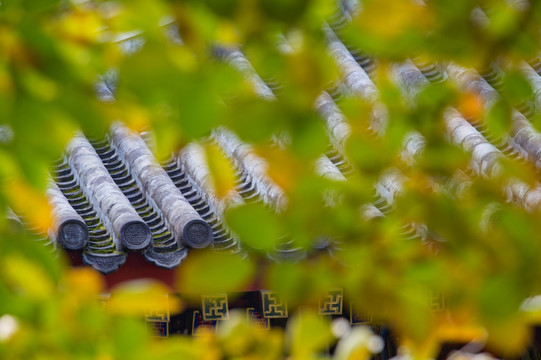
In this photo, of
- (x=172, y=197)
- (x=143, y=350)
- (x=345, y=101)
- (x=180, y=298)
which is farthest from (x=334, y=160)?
(x=143, y=350)

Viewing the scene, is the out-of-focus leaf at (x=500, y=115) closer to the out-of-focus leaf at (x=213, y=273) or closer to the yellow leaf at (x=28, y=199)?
the out-of-focus leaf at (x=213, y=273)

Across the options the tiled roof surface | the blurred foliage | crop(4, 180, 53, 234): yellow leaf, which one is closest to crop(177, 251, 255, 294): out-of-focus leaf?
the blurred foliage

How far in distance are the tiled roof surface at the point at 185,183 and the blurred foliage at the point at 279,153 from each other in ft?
6.29

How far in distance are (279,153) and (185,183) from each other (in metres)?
3.23

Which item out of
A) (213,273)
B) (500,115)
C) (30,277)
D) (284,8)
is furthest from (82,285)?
(500,115)

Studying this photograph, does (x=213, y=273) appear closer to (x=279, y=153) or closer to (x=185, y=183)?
(x=279, y=153)

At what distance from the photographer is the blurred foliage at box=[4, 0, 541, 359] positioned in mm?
934

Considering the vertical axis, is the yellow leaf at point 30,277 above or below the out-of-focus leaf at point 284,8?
below

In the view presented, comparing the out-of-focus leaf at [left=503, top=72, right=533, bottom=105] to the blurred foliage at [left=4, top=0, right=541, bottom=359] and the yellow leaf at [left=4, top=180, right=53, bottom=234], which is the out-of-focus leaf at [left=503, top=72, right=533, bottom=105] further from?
the yellow leaf at [left=4, top=180, right=53, bottom=234]

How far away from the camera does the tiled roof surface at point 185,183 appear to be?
3381 millimetres

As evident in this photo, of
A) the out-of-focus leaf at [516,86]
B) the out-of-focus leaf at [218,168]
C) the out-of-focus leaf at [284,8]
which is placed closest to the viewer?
the out-of-focus leaf at [284,8]

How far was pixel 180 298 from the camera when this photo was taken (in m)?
3.62

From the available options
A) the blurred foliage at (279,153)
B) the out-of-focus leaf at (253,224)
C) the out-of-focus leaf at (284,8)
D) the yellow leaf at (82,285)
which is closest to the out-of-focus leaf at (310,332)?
the blurred foliage at (279,153)

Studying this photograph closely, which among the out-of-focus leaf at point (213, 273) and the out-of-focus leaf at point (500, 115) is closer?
the out-of-focus leaf at point (213, 273)
